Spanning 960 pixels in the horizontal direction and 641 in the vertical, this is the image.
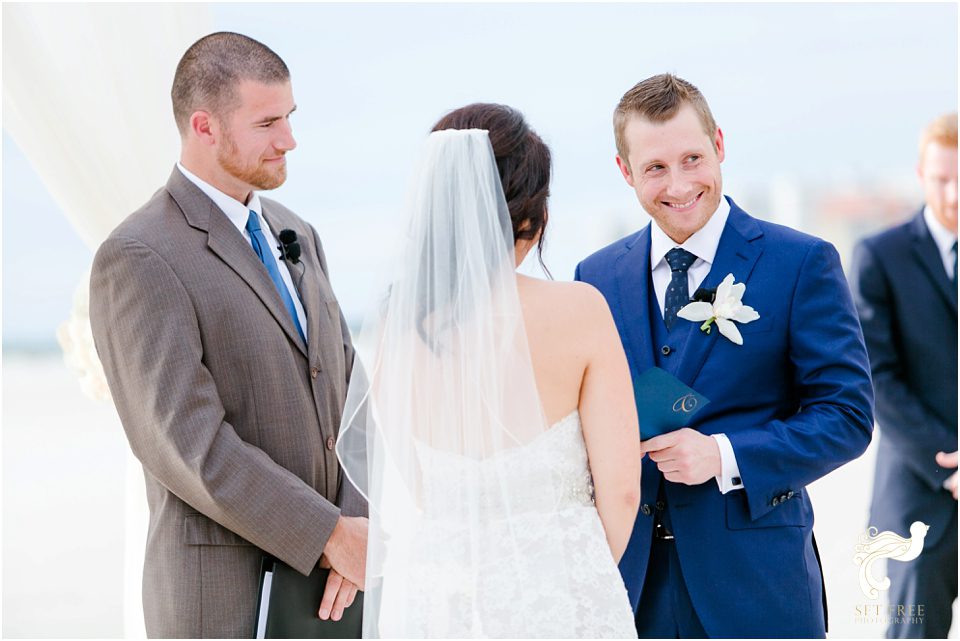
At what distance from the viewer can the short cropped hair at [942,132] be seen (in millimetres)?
4137

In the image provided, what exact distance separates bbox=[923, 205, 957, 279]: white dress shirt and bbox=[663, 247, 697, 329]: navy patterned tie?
200 cm

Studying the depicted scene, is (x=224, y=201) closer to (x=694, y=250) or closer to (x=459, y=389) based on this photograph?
(x=459, y=389)

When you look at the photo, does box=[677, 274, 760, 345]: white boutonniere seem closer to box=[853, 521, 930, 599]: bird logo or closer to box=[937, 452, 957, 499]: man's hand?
box=[853, 521, 930, 599]: bird logo

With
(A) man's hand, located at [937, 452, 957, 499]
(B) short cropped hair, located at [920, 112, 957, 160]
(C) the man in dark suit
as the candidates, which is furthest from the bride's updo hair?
(B) short cropped hair, located at [920, 112, 957, 160]

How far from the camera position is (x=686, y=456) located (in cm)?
211

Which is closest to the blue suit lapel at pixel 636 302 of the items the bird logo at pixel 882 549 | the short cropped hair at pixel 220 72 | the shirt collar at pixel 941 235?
the short cropped hair at pixel 220 72

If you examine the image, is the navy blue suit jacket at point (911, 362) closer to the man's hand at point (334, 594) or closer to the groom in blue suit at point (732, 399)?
the groom in blue suit at point (732, 399)

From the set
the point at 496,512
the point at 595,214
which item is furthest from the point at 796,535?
the point at 595,214

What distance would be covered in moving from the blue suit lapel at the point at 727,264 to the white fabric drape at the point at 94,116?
2.08 meters

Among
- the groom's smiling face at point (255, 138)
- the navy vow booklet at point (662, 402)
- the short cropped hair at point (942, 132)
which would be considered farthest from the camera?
the short cropped hair at point (942, 132)

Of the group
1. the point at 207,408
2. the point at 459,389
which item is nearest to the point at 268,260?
the point at 207,408

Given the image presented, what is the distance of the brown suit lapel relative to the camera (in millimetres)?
2457

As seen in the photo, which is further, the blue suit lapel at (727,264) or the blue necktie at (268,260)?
the blue necktie at (268,260)

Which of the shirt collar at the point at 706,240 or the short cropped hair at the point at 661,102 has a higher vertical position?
the short cropped hair at the point at 661,102
